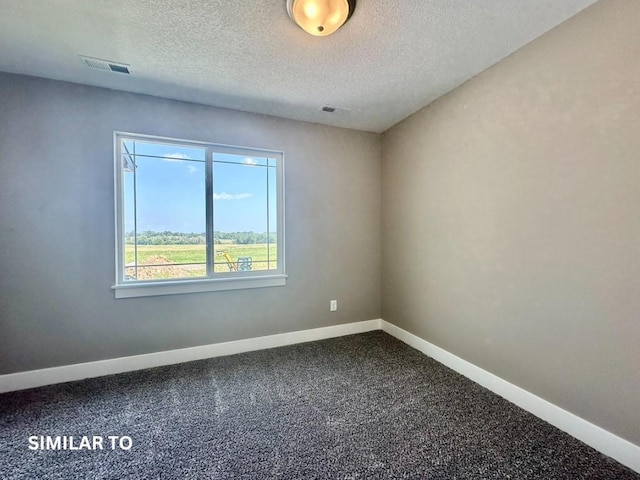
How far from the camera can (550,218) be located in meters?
1.76

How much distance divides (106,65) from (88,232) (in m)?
1.31

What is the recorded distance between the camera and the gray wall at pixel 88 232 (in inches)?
85.0

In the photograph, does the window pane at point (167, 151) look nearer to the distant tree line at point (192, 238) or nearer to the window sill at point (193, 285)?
the distant tree line at point (192, 238)

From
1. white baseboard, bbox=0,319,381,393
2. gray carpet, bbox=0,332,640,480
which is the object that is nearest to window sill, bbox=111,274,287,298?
white baseboard, bbox=0,319,381,393

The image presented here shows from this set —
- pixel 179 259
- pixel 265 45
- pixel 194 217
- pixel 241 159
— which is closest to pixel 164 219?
pixel 194 217

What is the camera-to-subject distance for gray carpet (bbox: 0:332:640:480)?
143 cm

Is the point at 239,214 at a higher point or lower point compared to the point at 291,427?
higher

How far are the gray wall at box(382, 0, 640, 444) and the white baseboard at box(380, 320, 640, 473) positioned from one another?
0.05m

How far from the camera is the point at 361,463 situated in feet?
4.79

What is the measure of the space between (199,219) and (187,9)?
1.68m

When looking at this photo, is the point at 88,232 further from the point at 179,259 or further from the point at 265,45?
the point at 265,45

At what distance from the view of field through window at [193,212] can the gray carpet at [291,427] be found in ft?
3.19

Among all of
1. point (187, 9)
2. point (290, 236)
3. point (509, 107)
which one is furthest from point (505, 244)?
point (187, 9)

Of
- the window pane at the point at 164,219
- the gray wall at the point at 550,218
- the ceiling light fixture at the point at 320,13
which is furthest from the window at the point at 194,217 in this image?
the gray wall at the point at 550,218
